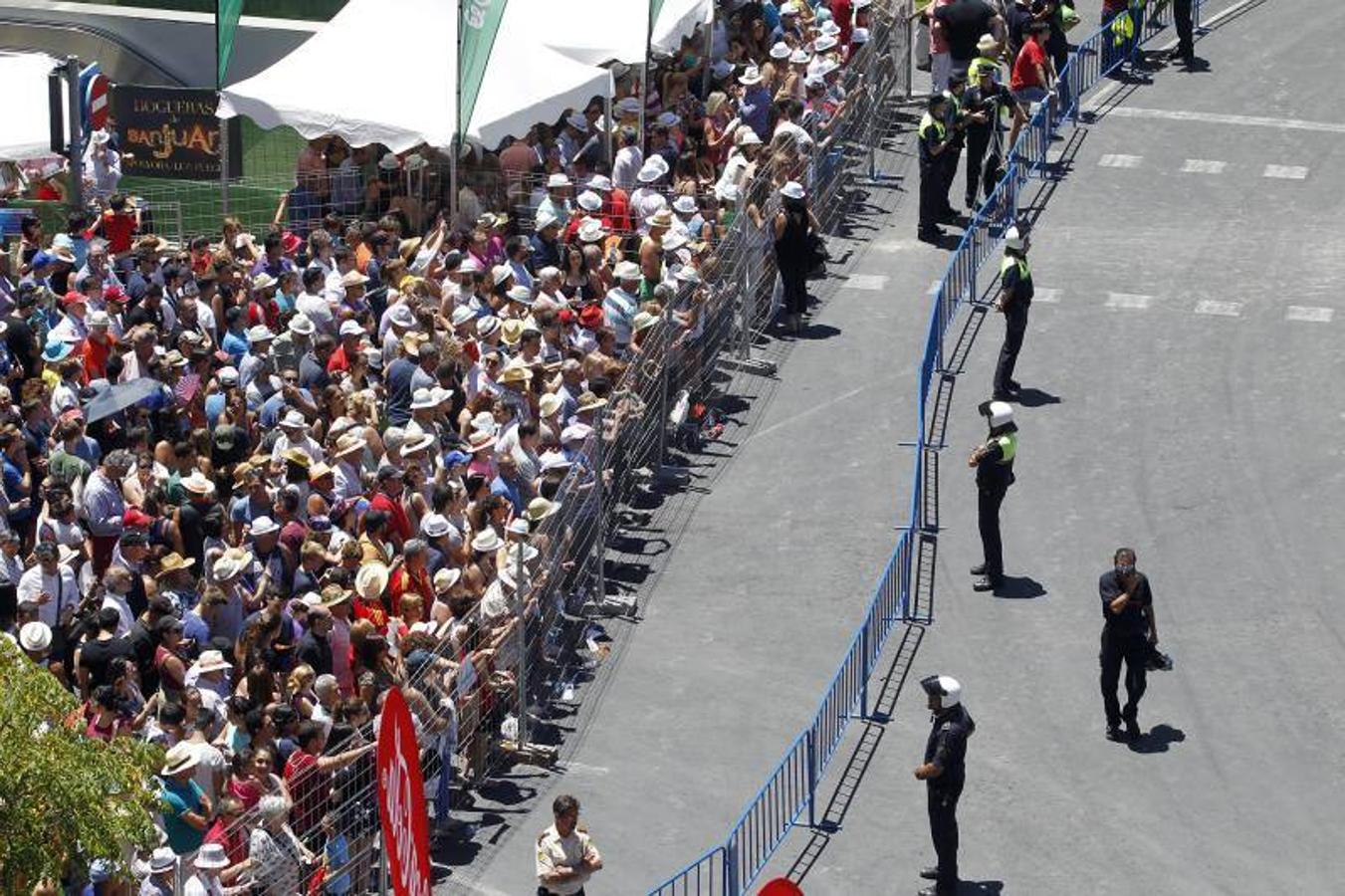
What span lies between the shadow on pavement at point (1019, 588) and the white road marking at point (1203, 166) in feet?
31.1

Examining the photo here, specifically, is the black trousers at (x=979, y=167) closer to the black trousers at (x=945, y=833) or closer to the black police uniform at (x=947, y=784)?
the black police uniform at (x=947, y=784)

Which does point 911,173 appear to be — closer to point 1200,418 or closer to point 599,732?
point 1200,418

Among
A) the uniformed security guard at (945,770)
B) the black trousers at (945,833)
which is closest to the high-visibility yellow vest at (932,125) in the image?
the uniformed security guard at (945,770)

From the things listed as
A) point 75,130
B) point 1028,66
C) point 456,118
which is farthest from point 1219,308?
point 75,130

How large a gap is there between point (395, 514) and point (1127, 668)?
5.38m

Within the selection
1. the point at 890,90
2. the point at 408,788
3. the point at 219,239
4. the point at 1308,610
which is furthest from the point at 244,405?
the point at 890,90

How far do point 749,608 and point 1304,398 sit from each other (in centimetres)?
648

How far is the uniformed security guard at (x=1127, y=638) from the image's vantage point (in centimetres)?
2072

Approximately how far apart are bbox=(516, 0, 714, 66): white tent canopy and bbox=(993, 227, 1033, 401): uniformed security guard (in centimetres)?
502

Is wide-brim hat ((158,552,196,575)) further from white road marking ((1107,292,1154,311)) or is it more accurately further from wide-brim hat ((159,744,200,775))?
white road marking ((1107,292,1154,311))

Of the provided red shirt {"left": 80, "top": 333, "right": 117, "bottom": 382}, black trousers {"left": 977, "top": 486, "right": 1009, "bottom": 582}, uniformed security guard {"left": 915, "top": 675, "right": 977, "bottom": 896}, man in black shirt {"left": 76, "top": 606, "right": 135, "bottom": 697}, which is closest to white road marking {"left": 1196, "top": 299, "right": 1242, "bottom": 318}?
black trousers {"left": 977, "top": 486, "right": 1009, "bottom": 582}

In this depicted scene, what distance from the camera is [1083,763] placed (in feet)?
68.5

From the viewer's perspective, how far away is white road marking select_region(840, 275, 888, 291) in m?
28.7

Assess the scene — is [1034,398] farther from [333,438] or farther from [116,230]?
[116,230]
